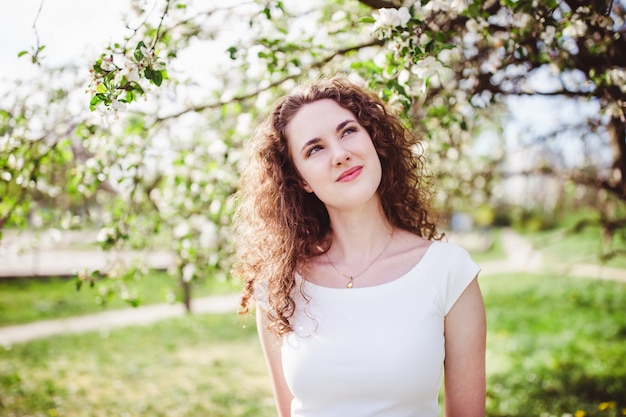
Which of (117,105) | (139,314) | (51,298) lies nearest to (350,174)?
(117,105)

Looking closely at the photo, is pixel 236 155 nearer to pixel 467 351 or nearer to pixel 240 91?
pixel 240 91

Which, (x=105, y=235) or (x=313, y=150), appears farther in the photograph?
(x=105, y=235)

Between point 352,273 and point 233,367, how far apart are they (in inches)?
190

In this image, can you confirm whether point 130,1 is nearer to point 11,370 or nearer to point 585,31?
point 585,31

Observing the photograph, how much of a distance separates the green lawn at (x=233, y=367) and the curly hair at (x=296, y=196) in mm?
2339

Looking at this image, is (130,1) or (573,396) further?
(573,396)

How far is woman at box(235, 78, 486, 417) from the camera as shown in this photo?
1.79 m

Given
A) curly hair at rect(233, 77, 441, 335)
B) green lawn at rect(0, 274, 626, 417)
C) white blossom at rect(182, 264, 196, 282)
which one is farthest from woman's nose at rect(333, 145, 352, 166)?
green lawn at rect(0, 274, 626, 417)

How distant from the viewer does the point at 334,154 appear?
1.92 metres

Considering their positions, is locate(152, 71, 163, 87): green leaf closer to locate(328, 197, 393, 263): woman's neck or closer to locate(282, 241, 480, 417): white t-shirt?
locate(328, 197, 393, 263): woman's neck

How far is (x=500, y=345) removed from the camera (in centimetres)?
621

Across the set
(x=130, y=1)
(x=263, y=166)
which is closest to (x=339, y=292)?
(x=263, y=166)

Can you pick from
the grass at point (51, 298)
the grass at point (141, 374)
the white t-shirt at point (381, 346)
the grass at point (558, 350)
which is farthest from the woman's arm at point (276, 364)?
the grass at point (51, 298)

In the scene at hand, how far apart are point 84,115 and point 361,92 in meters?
1.88
